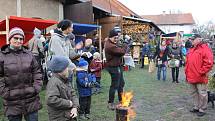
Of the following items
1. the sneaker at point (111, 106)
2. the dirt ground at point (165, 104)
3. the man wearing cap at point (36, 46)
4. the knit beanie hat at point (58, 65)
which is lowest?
the dirt ground at point (165, 104)

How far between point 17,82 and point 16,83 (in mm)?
19

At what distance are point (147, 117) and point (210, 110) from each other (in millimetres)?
1793

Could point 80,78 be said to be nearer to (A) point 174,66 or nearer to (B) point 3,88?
(B) point 3,88

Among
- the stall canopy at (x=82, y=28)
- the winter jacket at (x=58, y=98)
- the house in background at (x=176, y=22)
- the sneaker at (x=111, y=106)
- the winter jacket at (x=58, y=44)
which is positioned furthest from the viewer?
the house in background at (x=176, y=22)

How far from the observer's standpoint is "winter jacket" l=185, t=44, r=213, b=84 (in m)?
7.39

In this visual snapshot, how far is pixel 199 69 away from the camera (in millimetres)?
7465

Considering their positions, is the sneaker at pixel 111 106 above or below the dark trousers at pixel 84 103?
below

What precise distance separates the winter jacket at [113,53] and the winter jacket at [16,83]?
334 cm

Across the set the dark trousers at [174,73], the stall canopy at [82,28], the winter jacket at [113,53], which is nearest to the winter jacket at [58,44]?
the winter jacket at [113,53]

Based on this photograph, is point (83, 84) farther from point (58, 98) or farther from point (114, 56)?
point (58, 98)

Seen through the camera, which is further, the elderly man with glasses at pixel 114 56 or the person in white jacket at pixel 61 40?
the elderly man with glasses at pixel 114 56

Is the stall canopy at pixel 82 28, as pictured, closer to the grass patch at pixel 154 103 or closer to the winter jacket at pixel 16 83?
the grass patch at pixel 154 103

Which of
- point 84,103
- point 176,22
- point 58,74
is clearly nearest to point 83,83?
point 84,103

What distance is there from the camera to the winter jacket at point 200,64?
7.39 meters
